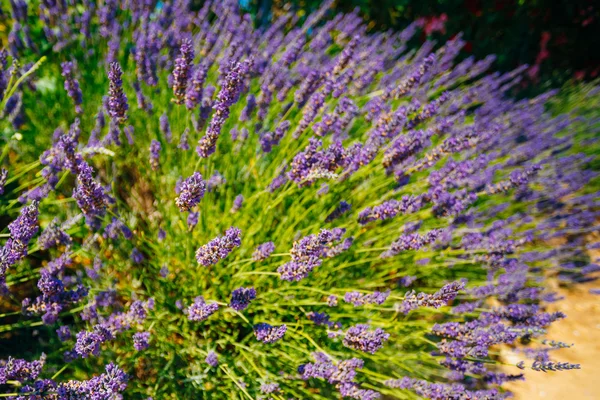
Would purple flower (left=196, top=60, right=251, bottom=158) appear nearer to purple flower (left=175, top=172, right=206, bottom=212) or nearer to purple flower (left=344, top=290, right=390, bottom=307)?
purple flower (left=175, top=172, right=206, bottom=212)

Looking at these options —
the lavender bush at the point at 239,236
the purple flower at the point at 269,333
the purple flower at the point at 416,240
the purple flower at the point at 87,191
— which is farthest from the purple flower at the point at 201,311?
the purple flower at the point at 416,240

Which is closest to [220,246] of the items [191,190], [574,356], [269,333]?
[191,190]

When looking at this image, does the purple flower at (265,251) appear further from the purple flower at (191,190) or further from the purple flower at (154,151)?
the purple flower at (154,151)

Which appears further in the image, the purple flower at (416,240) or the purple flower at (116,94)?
the purple flower at (416,240)

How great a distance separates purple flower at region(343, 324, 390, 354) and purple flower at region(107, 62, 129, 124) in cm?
116

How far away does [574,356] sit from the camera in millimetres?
2902

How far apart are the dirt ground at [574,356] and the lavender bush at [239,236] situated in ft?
1.26

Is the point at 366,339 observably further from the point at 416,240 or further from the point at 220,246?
the point at 220,246

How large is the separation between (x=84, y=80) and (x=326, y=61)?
171 cm

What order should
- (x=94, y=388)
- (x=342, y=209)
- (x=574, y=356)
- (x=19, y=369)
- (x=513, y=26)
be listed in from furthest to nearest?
(x=513, y=26), (x=574, y=356), (x=342, y=209), (x=19, y=369), (x=94, y=388)

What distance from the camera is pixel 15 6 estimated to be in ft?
7.77

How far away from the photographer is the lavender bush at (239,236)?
1.44 metres

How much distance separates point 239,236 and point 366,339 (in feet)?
1.80

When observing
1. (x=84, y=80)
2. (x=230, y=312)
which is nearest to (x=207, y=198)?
(x=230, y=312)
